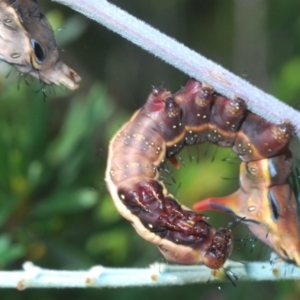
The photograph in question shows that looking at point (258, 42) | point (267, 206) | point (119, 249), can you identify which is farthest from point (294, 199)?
point (258, 42)

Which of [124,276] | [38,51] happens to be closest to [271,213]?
[124,276]

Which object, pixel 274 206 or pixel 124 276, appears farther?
pixel 274 206

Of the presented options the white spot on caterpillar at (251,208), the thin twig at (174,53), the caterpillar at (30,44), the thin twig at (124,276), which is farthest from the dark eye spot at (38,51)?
the white spot on caterpillar at (251,208)

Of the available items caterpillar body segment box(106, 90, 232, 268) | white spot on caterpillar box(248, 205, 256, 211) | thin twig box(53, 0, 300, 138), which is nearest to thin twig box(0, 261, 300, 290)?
caterpillar body segment box(106, 90, 232, 268)

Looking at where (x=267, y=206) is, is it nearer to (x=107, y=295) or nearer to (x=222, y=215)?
(x=107, y=295)

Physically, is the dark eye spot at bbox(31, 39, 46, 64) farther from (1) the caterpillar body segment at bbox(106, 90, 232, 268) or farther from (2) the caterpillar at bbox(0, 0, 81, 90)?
(1) the caterpillar body segment at bbox(106, 90, 232, 268)

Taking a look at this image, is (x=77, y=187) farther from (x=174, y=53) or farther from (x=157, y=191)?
(x=174, y=53)
